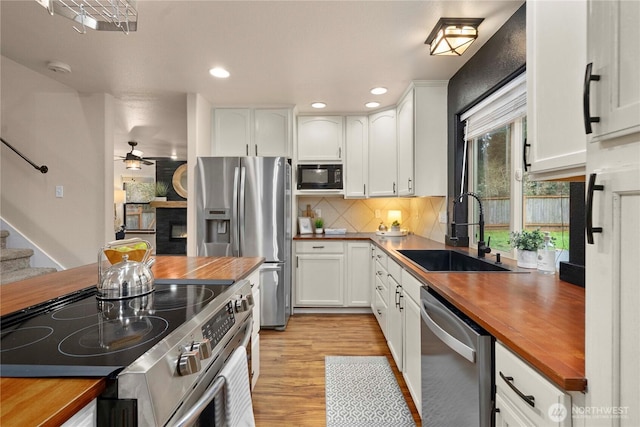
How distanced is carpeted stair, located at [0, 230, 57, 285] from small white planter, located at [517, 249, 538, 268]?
3721 millimetres

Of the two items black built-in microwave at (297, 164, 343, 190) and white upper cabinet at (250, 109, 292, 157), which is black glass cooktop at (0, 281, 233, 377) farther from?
black built-in microwave at (297, 164, 343, 190)

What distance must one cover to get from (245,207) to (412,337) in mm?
2051

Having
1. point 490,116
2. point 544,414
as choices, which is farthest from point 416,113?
point 544,414

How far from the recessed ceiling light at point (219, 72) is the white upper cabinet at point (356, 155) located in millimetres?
1599

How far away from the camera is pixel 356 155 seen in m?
3.90

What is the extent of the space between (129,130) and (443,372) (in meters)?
5.36

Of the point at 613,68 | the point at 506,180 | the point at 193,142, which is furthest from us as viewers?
the point at 193,142

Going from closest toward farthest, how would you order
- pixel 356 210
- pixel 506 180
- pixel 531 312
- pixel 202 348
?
pixel 202 348 < pixel 531 312 < pixel 506 180 < pixel 356 210

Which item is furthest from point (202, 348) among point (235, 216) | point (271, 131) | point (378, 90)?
point (271, 131)

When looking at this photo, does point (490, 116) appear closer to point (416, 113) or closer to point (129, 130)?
point (416, 113)

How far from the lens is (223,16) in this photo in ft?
6.34

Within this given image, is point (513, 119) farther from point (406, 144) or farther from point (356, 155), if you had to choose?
point (356, 155)

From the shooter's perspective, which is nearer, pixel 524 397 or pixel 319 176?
pixel 524 397

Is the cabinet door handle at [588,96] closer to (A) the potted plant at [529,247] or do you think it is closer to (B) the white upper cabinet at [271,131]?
(A) the potted plant at [529,247]
